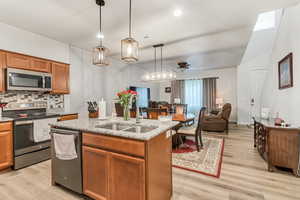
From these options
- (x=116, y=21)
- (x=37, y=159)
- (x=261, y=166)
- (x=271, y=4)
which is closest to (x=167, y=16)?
(x=116, y=21)

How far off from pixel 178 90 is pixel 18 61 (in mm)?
6746

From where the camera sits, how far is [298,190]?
1930mm

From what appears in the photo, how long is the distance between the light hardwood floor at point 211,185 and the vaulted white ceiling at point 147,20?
272 cm

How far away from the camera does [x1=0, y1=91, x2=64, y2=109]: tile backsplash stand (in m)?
2.92

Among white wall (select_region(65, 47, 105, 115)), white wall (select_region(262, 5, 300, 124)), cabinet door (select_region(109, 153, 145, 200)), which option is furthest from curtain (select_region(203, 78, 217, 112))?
cabinet door (select_region(109, 153, 145, 200))

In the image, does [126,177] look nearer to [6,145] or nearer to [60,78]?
[6,145]

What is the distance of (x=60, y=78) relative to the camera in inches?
140

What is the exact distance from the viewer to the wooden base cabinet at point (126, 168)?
137cm

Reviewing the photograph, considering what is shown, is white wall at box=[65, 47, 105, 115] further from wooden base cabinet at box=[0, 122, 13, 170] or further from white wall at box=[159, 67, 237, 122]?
white wall at box=[159, 67, 237, 122]

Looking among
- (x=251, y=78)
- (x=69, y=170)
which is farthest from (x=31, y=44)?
(x=251, y=78)

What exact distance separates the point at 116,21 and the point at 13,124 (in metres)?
2.63

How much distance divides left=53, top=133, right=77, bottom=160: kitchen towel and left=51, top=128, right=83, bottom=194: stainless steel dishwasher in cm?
4

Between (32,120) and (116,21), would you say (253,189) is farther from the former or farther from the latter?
(32,120)

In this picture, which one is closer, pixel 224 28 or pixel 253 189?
pixel 253 189
